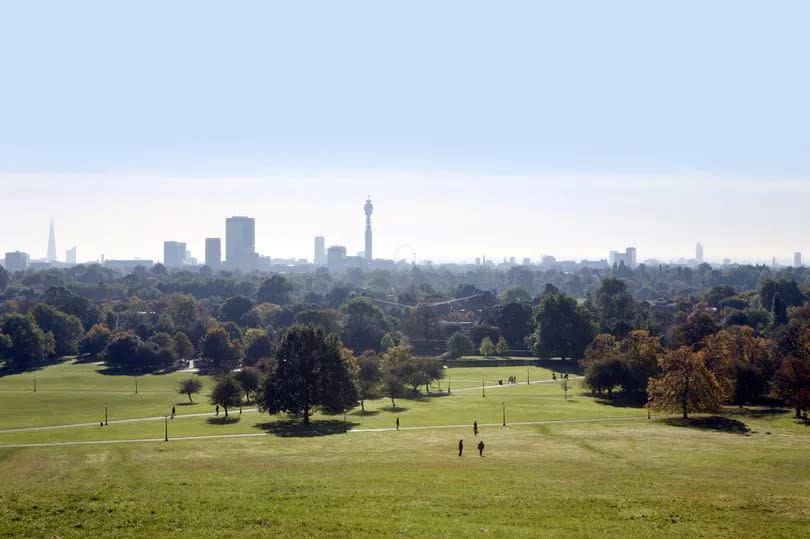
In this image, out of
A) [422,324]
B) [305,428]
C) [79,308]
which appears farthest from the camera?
[79,308]

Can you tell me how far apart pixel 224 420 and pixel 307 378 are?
403 inches

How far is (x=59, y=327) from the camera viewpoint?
463 feet

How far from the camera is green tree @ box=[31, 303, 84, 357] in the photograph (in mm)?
139875

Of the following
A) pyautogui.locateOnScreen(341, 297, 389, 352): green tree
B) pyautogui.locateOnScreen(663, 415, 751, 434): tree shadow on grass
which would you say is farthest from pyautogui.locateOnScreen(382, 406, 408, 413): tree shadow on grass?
pyautogui.locateOnScreen(341, 297, 389, 352): green tree

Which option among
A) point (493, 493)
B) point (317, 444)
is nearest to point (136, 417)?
point (317, 444)

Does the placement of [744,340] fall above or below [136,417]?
above

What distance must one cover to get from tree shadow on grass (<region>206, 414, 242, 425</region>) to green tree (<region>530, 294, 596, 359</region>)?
71522mm

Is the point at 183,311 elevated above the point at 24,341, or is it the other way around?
the point at 183,311

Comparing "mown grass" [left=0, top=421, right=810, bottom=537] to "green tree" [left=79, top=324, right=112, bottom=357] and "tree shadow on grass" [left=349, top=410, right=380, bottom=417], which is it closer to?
"tree shadow on grass" [left=349, top=410, right=380, bottom=417]

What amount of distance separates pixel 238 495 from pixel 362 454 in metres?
17.3

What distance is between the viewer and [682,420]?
228ft

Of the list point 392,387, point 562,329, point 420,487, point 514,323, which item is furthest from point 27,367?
point 420,487

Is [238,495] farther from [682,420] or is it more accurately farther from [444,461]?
[682,420]

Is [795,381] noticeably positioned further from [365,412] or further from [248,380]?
[248,380]
